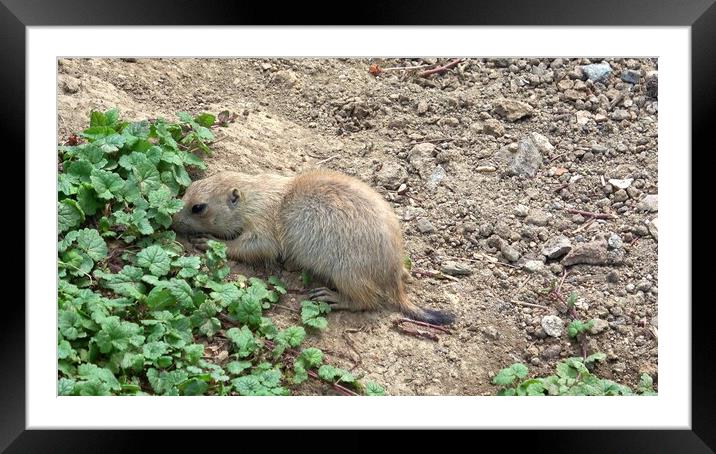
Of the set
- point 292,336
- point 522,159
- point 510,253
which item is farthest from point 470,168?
point 292,336

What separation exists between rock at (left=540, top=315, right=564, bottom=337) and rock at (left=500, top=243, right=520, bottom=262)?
1.67ft

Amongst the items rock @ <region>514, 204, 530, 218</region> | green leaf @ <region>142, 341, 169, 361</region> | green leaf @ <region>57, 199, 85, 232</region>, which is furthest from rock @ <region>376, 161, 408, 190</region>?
green leaf @ <region>142, 341, 169, 361</region>

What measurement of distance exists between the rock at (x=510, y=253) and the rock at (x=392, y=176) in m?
0.90

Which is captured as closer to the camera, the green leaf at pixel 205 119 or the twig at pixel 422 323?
the twig at pixel 422 323

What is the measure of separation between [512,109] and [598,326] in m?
1.93

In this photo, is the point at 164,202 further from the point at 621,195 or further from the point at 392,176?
the point at 621,195

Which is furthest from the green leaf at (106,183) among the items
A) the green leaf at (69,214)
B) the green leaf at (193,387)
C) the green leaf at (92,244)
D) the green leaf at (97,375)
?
the green leaf at (193,387)

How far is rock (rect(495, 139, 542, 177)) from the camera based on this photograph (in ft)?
18.7

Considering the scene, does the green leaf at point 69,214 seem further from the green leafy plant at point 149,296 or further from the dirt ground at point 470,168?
the dirt ground at point 470,168

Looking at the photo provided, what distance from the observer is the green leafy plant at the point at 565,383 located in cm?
425

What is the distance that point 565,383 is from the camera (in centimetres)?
435

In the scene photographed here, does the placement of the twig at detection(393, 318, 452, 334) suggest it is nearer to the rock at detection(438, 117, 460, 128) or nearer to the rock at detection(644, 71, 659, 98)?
the rock at detection(438, 117, 460, 128)

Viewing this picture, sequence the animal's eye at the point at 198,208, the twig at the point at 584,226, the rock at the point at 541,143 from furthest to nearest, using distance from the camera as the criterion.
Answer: the rock at the point at 541,143 → the twig at the point at 584,226 → the animal's eye at the point at 198,208
